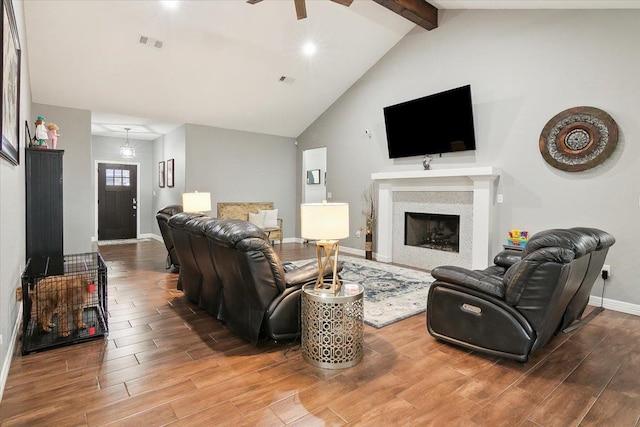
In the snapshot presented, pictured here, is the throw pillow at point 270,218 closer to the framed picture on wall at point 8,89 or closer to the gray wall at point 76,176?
the gray wall at point 76,176

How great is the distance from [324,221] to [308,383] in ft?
3.51

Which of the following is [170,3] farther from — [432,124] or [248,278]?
[432,124]

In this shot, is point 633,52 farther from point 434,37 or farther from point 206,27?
point 206,27

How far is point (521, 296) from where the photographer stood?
2494 mm

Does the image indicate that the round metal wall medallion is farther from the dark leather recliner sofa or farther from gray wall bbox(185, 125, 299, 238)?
gray wall bbox(185, 125, 299, 238)

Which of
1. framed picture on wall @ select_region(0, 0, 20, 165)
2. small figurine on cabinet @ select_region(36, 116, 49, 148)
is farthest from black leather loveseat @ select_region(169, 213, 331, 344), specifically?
small figurine on cabinet @ select_region(36, 116, 49, 148)

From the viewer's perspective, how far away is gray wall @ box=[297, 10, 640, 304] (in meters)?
3.90

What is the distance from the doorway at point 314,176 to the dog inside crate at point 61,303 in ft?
19.9

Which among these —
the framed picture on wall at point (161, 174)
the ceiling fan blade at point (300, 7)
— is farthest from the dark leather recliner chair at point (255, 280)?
the framed picture on wall at point (161, 174)

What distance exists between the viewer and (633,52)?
3828 millimetres

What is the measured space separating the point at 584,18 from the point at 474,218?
8.92ft

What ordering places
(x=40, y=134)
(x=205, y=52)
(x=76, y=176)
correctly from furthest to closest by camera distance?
1. (x=76, y=176)
2. (x=205, y=52)
3. (x=40, y=134)

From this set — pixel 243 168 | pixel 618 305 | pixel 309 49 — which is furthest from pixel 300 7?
pixel 243 168

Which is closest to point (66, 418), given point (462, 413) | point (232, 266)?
point (232, 266)
